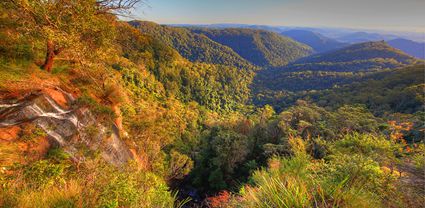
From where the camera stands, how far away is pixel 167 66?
8500 cm

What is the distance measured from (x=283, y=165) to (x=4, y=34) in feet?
33.9

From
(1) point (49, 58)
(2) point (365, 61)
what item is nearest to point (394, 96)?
(1) point (49, 58)

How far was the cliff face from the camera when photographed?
6643mm

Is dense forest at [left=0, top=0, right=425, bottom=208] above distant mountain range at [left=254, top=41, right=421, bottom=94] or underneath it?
above

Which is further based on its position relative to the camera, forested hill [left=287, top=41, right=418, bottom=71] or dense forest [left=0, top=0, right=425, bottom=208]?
forested hill [left=287, top=41, right=418, bottom=71]

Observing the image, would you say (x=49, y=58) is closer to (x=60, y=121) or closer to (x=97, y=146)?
(x=60, y=121)

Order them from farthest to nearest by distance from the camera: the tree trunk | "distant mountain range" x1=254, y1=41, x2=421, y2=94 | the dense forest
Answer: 1. "distant mountain range" x1=254, y1=41, x2=421, y2=94
2. the tree trunk
3. the dense forest

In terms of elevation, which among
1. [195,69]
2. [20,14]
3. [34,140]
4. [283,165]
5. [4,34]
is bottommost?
[195,69]

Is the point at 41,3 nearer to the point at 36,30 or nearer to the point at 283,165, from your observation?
the point at 36,30

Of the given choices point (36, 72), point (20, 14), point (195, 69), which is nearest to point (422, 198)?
point (20, 14)

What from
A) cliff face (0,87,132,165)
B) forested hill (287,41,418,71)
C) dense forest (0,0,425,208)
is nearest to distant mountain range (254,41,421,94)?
forested hill (287,41,418,71)

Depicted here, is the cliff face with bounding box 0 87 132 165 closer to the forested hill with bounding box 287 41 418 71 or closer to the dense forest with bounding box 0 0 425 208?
the dense forest with bounding box 0 0 425 208

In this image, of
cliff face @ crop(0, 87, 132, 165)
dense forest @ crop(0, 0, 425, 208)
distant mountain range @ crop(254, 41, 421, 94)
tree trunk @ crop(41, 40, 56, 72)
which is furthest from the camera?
distant mountain range @ crop(254, 41, 421, 94)

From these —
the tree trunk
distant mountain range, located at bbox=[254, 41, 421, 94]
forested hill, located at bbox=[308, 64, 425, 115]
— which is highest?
the tree trunk
